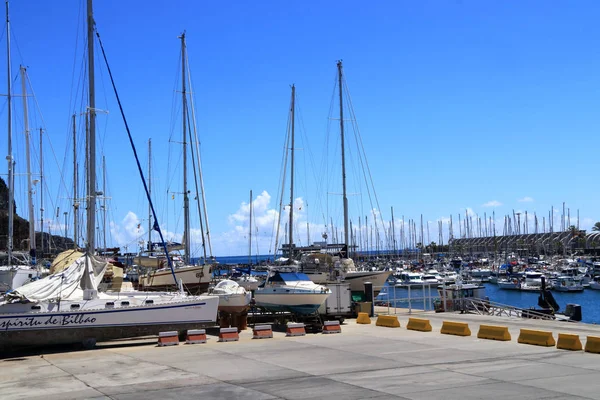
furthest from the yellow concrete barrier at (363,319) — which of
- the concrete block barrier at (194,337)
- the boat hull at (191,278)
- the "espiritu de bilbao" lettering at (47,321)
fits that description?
the boat hull at (191,278)

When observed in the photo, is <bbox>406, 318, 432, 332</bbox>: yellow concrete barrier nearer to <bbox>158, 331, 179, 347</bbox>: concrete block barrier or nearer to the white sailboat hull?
<bbox>158, 331, 179, 347</bbox>: concrete block barrier

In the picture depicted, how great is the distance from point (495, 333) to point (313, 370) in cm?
844

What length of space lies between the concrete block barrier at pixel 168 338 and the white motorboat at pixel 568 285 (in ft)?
247

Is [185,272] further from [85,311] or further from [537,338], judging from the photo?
[537,338]

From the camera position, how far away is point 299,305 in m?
27.7

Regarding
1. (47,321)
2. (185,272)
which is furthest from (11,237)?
(47,321)

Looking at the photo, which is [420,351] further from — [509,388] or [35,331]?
[35,331]

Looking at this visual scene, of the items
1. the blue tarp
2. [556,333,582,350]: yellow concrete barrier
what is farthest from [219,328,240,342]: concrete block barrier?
[556,333,582,350]: yellow concrete barrier

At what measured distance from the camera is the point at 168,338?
69.6ft

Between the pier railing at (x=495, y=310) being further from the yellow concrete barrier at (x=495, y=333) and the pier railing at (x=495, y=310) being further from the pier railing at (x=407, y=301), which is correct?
the yellow concrete barrier at (x=495, y=333)

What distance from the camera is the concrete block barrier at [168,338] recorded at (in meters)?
21.1

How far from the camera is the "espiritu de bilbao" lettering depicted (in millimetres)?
19109

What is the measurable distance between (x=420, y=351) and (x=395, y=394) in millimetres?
6622

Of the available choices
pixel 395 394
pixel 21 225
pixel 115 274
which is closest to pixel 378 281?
pixel 115 274
